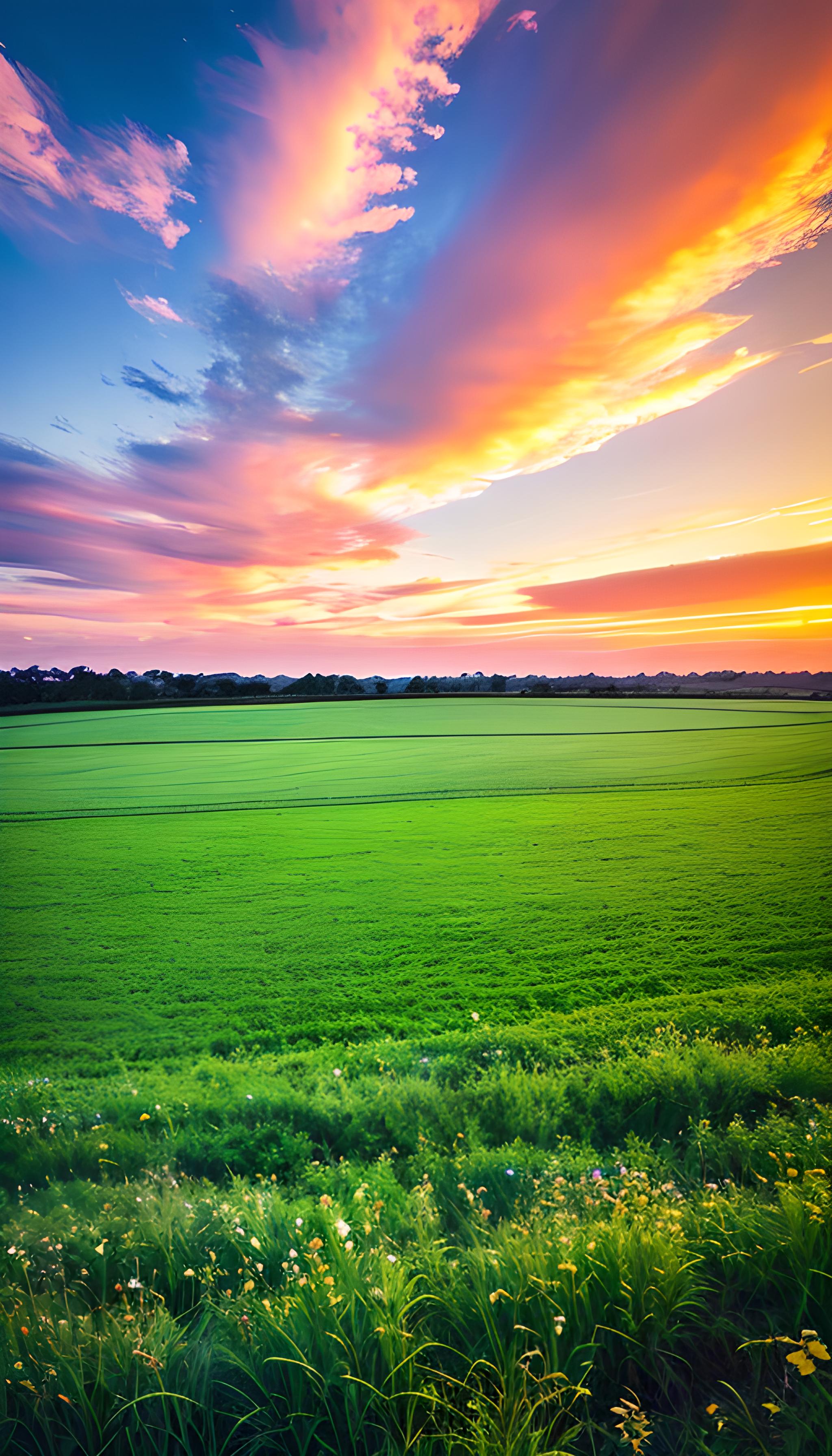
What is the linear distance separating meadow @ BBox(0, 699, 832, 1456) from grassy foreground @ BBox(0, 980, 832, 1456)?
2cm

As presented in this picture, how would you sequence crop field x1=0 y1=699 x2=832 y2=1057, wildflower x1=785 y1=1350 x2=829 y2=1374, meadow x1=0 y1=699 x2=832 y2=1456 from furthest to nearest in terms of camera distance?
1. crop field x1=0 y1=699 x2=832 y2=1057
2. meadow x1=0 y1=699 x2=832 y2=1456
3. wildflower x1=785 y1=1350 x2=829 y2=1374

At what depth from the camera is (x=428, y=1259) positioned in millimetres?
2646

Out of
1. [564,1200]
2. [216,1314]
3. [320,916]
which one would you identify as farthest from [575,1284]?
[320,916]

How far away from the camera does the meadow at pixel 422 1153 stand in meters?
2.11

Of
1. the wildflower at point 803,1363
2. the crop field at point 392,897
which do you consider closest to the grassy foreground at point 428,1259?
the wildflower at point 803,1363

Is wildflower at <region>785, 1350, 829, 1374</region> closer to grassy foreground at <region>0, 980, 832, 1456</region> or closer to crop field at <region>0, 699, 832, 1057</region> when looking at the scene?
grassy foreground at <region>0, 980, 832, 1456</region>

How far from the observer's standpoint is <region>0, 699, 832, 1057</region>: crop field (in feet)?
20.1

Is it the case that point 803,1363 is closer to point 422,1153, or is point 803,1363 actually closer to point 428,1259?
point 428,1259

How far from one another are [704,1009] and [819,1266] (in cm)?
329

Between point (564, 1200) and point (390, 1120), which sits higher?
point (564, 1200)

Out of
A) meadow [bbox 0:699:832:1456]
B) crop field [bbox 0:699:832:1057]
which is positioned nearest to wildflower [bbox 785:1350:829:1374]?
meadow [bbox 0:699:832:1456]

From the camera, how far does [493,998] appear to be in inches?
240

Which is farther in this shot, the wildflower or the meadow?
the meadow

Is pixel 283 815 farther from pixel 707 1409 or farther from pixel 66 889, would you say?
pixel 707 1409
